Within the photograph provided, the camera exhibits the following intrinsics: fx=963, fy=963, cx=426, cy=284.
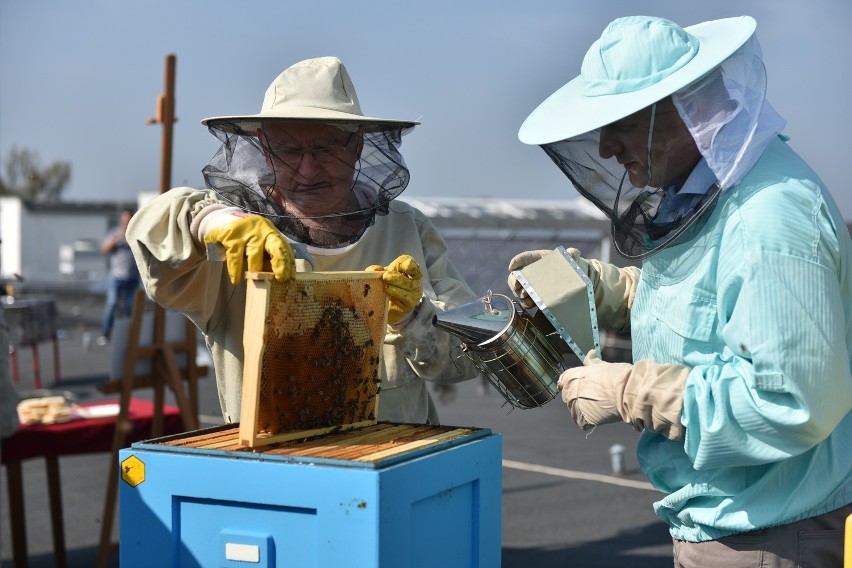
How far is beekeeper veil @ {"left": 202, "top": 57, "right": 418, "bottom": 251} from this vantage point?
2.49m

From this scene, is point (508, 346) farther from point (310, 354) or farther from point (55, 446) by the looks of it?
point (55, 446)

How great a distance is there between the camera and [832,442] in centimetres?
186

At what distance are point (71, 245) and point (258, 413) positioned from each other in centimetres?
3359

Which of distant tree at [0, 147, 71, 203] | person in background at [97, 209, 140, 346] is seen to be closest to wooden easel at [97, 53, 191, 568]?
person in background at [97, 209, 140, 346]

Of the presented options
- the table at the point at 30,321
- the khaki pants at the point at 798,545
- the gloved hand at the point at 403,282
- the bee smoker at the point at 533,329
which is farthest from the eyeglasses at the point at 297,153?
the table at the point at 30,321

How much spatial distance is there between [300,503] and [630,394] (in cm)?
65

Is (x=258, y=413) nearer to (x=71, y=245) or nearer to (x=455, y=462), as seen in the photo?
(x=455, y=462)

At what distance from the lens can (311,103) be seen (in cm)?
251

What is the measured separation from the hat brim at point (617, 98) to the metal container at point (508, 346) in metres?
0.42

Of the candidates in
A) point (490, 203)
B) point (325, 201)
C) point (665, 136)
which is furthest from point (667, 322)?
point (490, 203)

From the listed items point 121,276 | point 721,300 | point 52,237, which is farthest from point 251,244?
point 52,237

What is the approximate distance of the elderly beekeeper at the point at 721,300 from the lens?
1.69m

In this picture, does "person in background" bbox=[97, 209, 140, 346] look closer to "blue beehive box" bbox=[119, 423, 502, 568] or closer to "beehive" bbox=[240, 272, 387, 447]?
"beehive" bbox=[240, 272, 387, 447]

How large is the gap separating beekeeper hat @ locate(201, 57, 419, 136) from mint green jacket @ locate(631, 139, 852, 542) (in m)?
0.91
